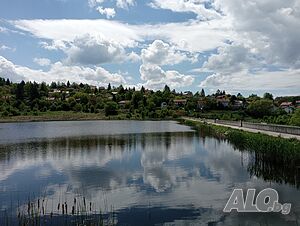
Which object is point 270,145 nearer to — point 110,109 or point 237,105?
→ point 110,109

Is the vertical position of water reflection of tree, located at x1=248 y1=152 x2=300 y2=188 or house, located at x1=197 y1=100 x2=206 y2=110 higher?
house, located at x1=197 y1=100 x2=206 y2=110

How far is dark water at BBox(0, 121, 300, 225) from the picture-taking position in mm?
17109

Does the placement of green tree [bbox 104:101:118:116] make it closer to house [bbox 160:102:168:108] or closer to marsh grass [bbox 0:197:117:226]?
house [bbox 160:102:168:108]

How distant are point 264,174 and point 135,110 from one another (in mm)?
146808

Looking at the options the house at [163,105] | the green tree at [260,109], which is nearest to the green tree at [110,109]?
the house at [163,105]

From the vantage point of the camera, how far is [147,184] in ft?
78.1

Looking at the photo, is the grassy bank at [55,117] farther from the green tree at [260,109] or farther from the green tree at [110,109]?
the green tree at [260,109]

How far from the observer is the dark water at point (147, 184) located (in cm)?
1711

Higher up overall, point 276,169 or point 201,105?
point 201,105

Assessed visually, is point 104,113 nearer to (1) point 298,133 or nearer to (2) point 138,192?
(1) point 298,133

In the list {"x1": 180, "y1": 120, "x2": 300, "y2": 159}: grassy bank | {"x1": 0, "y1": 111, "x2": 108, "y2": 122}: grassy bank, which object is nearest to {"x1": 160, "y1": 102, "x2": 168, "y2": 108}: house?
{"x1": 0, "y1": 111, "x2": 108, "y2": 122}: grassy bank

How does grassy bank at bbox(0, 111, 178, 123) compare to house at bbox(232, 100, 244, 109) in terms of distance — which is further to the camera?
house at bbox(232, 100, 244, 109)

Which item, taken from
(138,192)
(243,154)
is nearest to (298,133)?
(243,154)

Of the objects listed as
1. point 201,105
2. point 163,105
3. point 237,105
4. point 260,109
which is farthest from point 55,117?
point 237,105
